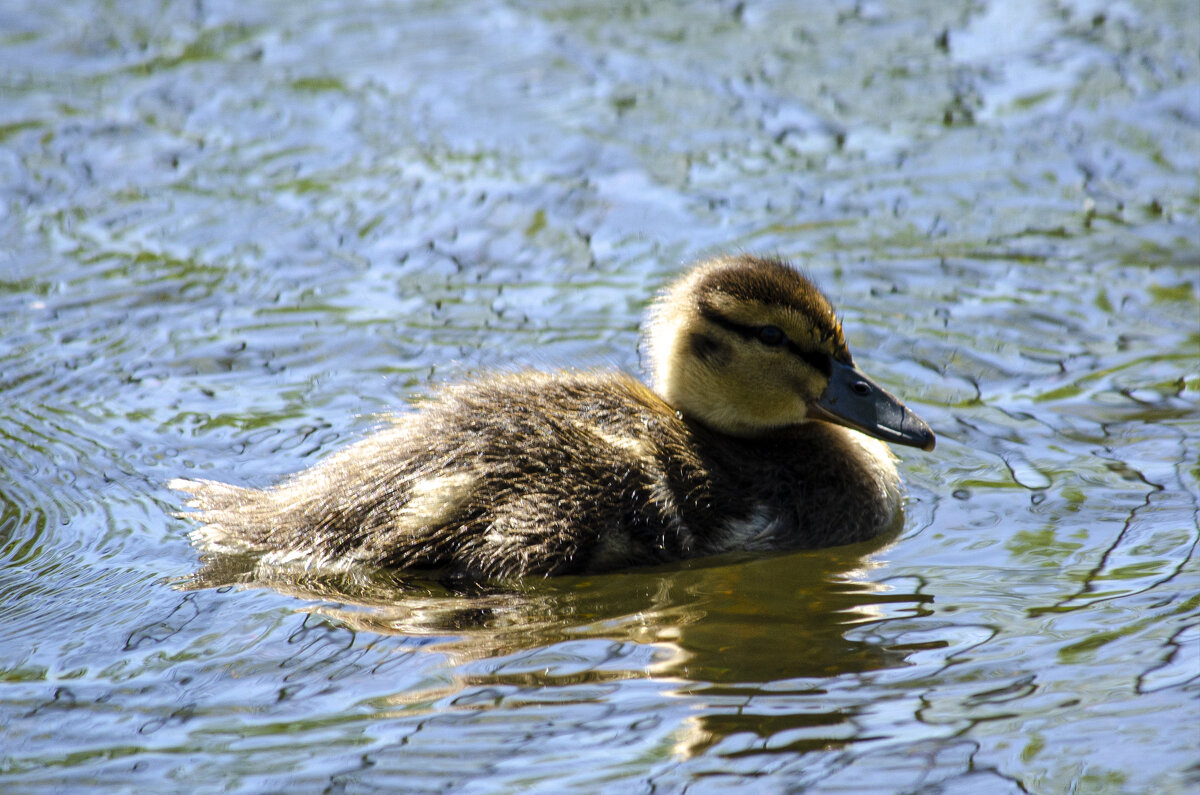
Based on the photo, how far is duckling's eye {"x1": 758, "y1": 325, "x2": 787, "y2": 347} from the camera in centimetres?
541

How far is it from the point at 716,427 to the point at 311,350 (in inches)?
87.3

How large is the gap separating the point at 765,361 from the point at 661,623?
1.20 m

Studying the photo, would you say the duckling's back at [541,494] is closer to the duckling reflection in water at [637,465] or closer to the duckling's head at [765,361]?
the duckling reflection in water at [637,465]

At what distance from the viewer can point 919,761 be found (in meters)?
3.86

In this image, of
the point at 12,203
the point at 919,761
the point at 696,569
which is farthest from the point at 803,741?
the point at 12,203

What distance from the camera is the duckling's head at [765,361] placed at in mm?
5391

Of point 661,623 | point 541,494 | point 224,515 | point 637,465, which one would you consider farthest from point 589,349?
point 661,623

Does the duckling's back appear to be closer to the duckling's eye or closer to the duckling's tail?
the duckling's tail

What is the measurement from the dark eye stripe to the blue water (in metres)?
0.68

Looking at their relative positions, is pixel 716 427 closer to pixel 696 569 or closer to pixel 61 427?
pixel 696 569

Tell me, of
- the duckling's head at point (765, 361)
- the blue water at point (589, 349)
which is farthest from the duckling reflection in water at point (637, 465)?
the blue water at point (589, 349)

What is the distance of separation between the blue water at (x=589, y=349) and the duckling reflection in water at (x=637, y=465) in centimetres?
14

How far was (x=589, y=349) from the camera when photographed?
22.5 feet

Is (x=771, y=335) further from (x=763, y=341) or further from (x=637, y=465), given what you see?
(x=637, y=465)
